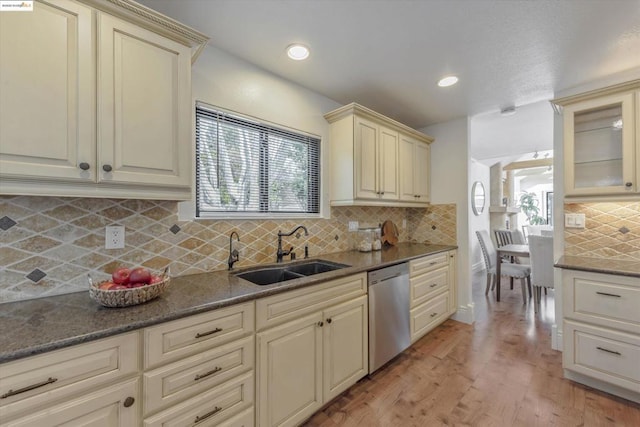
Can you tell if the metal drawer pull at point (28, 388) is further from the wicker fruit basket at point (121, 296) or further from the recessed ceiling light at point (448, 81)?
the recessed ceiling light at point (448, 81)

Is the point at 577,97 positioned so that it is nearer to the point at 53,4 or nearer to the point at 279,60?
the point at 279,60

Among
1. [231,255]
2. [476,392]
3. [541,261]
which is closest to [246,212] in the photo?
[231,255]

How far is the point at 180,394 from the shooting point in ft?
3.73

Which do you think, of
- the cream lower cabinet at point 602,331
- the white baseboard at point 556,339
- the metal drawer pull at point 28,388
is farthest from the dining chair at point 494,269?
the metal drawer pull at point 28,388

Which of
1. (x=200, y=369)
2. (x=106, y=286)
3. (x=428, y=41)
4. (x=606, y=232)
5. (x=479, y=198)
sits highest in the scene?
(x=428, y=41)

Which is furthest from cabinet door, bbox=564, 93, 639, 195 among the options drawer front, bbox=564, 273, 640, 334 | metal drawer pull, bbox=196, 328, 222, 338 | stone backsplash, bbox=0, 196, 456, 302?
metal drawer pull, bbox=196, 328, 222, 338

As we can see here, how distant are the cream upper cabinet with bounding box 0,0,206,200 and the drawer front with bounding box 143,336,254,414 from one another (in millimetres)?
800

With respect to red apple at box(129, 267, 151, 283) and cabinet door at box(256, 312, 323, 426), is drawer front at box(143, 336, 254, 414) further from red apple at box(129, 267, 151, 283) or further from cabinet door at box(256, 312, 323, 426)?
red apple at box(129, 267, 151, 283)

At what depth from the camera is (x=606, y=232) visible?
228 cm

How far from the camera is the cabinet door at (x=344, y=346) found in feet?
5.65

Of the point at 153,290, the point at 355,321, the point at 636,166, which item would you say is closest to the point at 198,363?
the point at 153,290

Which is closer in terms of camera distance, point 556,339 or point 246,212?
point 246,212

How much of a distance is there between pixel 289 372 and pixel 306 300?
1.32ft

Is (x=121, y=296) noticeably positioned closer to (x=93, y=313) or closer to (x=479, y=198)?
(x=93, y=313)
